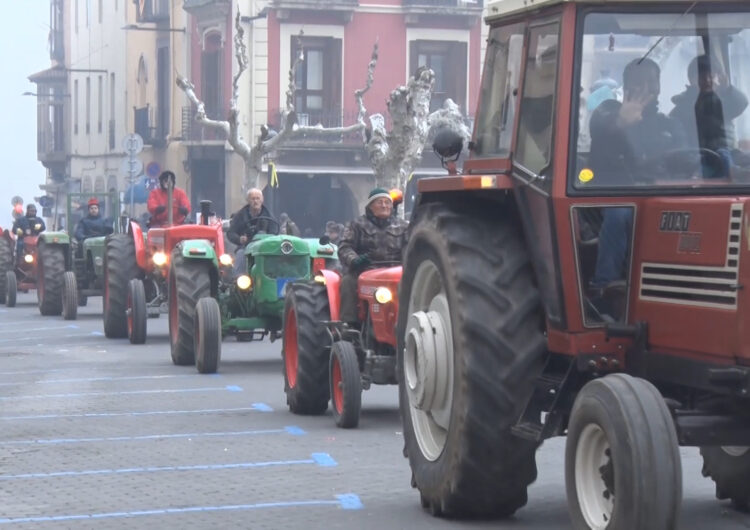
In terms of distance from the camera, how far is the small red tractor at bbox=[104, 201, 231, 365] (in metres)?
17.0

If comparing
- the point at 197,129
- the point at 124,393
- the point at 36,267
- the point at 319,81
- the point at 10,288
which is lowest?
the point at 10,288

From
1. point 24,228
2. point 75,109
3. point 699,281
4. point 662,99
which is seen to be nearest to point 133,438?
point 662,99

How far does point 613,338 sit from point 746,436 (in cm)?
73

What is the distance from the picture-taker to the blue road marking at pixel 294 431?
11.6 metres

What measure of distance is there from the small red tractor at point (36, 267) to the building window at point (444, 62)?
1916 centimetres

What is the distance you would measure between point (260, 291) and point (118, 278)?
479cm

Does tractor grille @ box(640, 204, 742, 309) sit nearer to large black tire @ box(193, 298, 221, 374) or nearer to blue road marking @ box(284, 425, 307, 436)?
blue road marking @ box(284, 425, 307, 436)

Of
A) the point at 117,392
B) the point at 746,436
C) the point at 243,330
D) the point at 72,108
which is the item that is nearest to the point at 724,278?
the point at 746,436

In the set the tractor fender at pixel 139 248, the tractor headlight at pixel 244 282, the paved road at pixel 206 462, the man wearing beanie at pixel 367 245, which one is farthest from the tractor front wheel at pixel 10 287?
the man wearing beanie at pixel 367 245

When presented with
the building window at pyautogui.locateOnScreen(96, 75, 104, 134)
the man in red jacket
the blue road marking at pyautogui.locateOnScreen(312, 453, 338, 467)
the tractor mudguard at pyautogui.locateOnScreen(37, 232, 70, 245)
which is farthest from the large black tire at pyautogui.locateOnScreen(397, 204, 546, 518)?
the building window at pyautogui.locateOnScreen(96, 75, 104, 134)

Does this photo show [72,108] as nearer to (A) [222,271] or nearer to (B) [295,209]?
(B) [295,209]

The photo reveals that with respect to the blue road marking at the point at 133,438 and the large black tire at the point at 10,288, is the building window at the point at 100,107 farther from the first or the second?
the blue road marking at the point at 133,438

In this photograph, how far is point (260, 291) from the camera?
54.4ft

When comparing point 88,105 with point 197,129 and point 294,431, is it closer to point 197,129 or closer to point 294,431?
point 197,129
